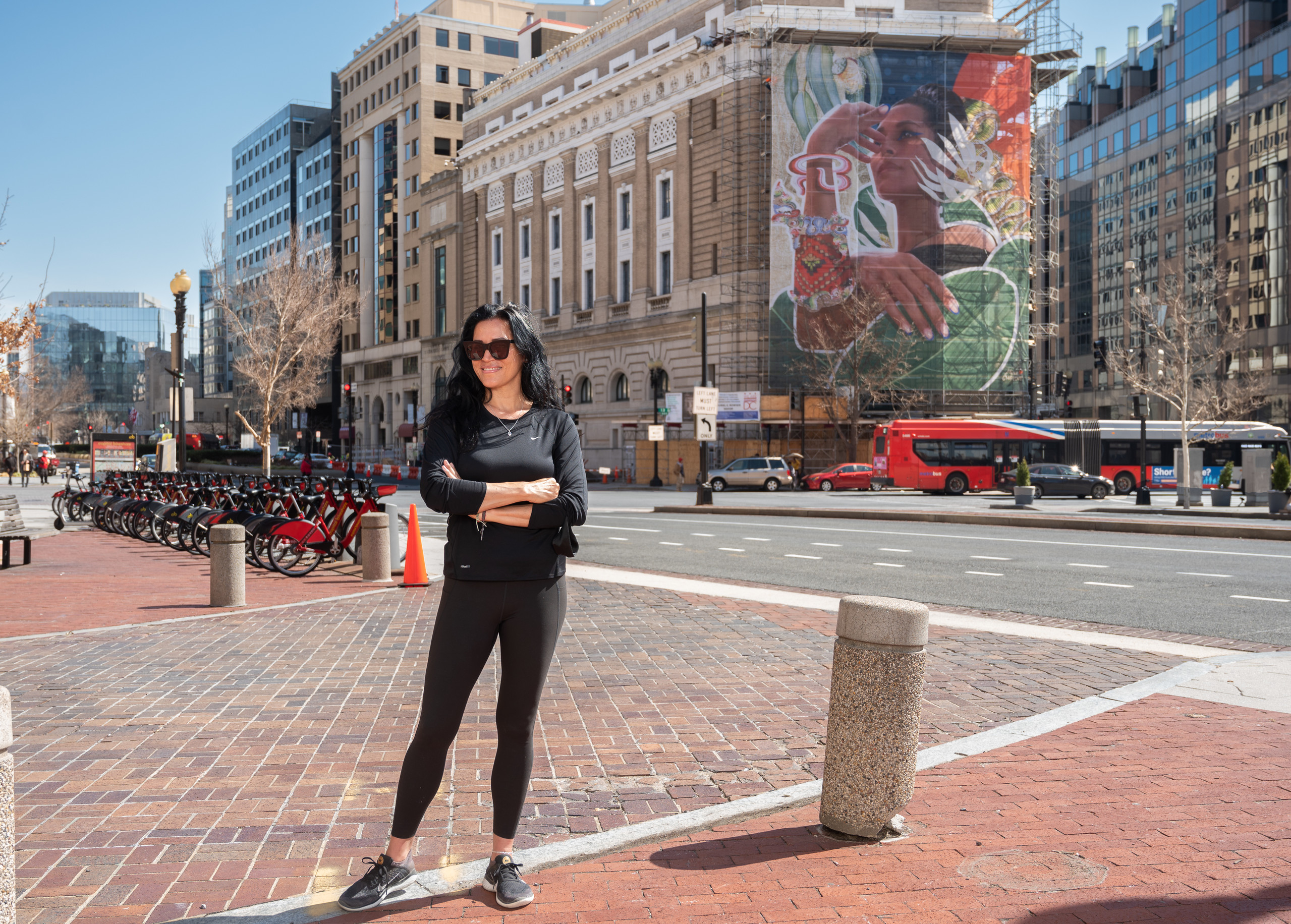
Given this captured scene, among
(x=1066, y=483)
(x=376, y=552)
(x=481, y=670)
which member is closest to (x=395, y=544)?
(x=376, y=552)

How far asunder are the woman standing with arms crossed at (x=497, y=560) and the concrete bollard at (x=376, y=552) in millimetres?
9769

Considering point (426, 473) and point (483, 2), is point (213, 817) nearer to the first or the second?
point (426, 473)

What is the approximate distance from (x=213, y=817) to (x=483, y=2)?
3938 inches

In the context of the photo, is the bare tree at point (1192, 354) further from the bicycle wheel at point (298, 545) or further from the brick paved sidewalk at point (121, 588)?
the brick paved sidewalk at point (121, 588)

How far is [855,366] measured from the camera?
166 feet

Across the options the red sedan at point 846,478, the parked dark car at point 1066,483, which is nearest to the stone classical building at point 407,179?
the red sedan at point 846,478

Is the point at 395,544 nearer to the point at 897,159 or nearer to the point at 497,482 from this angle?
the point at 497,482

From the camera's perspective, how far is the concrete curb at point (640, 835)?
3727 millimetres

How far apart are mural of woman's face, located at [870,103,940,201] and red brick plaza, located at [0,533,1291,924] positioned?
4657 centimetres

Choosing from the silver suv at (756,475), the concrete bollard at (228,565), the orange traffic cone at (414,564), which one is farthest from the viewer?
the silver suv at (756,475)

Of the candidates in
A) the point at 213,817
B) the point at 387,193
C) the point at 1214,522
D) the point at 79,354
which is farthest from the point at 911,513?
the point at 79,354

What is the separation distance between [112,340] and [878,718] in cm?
20030

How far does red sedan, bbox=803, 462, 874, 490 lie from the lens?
153 feet

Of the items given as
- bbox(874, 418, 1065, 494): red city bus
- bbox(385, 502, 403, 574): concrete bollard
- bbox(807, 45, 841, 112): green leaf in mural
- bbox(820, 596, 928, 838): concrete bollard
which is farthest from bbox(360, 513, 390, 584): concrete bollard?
bbox(807, 45, 841, 112): green leaf in mural
